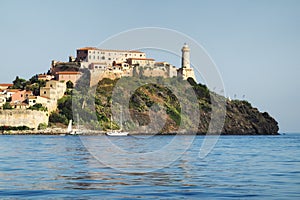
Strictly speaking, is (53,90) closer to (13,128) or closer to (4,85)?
(13,128)

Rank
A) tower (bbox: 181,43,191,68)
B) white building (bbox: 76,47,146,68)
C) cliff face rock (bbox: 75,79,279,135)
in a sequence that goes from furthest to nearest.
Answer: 1. tower (bbox: 181,43,191,68)
2. white building (bbox: 76,47,146,68)
3. cliff face rock (bbox: 75,79,279,135)

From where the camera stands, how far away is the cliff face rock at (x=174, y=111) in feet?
332

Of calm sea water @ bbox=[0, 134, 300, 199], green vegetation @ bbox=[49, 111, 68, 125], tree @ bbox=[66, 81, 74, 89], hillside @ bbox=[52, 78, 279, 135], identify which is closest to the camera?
calm sea water @ bbox=[0, 134, 300, 199]

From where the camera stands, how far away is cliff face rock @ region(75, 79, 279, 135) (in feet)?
332

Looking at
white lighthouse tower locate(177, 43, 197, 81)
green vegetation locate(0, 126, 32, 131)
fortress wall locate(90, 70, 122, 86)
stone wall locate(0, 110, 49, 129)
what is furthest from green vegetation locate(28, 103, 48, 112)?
white lighthouse tower locate(177, 43, 197, 81)

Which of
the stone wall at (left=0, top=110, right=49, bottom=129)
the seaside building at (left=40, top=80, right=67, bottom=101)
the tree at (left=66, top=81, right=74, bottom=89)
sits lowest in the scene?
the stone wall at (left=0, top=110, right=49, bottom=129)

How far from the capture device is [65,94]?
97750mm

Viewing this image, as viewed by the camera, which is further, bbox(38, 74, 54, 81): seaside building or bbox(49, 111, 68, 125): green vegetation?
bbox(38, 74, 54, 81): seaside building

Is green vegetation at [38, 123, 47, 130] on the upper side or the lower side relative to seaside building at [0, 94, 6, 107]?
lower

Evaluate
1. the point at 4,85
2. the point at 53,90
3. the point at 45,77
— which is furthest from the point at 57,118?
the point at 4,85

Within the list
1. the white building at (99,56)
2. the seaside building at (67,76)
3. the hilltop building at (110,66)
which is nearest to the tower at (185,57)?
the hilltop building at (110,66)

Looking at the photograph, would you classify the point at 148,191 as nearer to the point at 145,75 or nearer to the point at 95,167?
the point at 95,167

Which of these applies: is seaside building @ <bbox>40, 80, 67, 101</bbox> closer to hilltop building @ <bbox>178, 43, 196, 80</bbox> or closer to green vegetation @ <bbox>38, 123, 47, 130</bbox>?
green vegetation @ <bbox>38, 123, 47, 130</bbox>

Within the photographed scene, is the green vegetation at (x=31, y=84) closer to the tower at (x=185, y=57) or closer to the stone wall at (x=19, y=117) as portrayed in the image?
the stone wall at (x=19, y=117)
